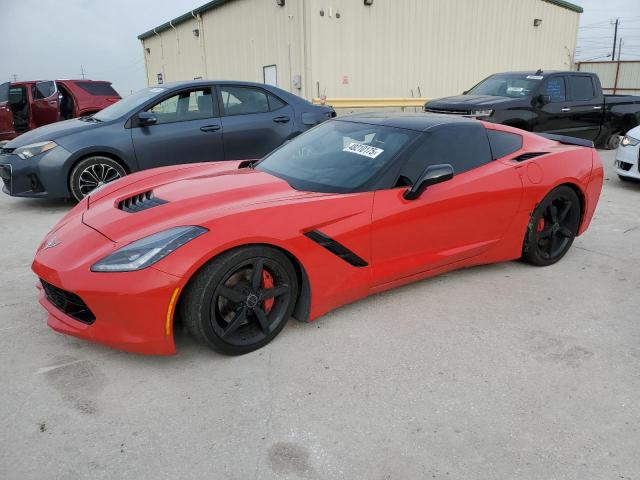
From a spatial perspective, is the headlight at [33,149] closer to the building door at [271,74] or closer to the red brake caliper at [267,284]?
the red brake caliper at [267,284]

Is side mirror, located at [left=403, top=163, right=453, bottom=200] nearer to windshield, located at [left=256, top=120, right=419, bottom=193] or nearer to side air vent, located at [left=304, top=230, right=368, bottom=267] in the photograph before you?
windshield, located at [left=256, top=120, right=419, bottom=193]

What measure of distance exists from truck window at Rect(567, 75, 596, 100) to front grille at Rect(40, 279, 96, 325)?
9572 millimetres

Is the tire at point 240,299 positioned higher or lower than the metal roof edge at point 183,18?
lower

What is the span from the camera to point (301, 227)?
282 centimetres

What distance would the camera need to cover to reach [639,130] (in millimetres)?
7059

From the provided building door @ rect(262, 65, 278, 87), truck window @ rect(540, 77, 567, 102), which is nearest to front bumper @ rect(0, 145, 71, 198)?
truck window @ rect(540, 77, 567, 102)

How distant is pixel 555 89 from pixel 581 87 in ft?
2.85

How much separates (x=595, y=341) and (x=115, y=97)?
12.8m

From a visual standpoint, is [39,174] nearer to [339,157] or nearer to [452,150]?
[339,157]

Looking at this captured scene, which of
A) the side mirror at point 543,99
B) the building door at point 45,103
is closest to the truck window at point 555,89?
the side mirror at point 543,99

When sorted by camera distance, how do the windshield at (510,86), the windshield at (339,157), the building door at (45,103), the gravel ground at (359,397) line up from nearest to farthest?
the gravel ground at (359,397) → the windshield at (339,157) → the windshield at (510,86) → the building door at (45,103)

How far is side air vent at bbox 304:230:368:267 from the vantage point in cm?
286

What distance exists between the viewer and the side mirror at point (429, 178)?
3072 millimetres

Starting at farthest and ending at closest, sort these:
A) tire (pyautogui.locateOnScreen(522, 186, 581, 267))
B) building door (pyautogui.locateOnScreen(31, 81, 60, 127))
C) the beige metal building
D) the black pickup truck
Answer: the beige metal building
building door (pyautogui.locateOnScreen(31, 81, 60, 127))
the black pickup truck
tire (pyautogui.locateOnScreen(522, 186, 581, 267))
